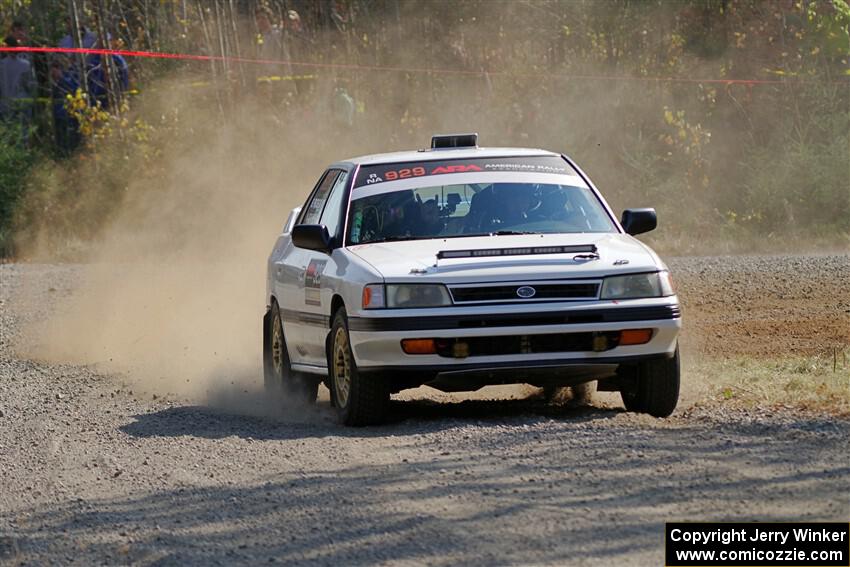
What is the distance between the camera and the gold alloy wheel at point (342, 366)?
8.70 metres

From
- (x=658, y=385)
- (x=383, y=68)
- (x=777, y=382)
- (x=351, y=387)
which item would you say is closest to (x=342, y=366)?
(x=351, y=387)

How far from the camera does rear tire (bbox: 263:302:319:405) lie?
404 inches

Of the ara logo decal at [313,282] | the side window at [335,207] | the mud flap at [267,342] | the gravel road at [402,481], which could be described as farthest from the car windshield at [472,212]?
the mud flap at [267,342]

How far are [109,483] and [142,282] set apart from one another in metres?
12.0

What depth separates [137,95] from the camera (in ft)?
88.0

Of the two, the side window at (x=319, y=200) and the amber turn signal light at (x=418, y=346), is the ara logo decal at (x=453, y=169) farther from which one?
the amber turn signal light at (x=418, y=346)

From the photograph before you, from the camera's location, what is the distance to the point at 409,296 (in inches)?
328

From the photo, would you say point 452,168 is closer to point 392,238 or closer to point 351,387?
point 392,238

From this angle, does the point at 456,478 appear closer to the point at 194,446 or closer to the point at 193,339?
the point at 194,446

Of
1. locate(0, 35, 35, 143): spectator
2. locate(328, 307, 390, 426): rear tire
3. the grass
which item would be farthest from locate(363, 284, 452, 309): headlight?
locate(0, 35, 35, 143): spectator

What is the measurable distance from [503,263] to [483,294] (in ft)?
0.72

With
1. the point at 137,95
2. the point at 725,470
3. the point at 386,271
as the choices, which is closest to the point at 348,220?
the point at 386,271

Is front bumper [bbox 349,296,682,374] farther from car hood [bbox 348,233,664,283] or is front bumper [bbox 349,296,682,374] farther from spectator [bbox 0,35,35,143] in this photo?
spectator [bbox 0,35,35,143]

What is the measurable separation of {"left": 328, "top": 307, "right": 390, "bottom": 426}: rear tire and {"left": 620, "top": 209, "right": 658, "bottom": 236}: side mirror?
6.10ft
